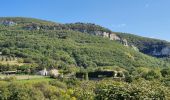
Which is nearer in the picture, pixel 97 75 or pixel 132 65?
pixel 97 75

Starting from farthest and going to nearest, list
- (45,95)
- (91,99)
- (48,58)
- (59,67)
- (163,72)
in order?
(48,58)
(59,67)
(163,72)
(45,95)
(91,99)

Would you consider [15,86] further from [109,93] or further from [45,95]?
[109,93]

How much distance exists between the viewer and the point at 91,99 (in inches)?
2338

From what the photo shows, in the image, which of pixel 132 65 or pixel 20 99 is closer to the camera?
pixel 20 99

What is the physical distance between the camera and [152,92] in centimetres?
4562

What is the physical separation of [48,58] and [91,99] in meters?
133

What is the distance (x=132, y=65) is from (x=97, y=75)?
56.0 metres

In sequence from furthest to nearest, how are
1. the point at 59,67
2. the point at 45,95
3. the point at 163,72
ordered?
1. the point at 59,67
2. the point at 163,72
3. the point at 45,95

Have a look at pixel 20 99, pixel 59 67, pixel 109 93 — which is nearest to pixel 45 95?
pixel 20 99

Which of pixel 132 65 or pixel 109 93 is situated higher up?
pixel 109 93

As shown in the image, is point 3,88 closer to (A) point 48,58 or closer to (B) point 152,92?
(B) point 152,92

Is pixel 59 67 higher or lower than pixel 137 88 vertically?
lower

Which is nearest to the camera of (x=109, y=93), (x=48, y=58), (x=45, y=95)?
(x=109, y=93)

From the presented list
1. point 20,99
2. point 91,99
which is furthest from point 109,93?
point 20,99
